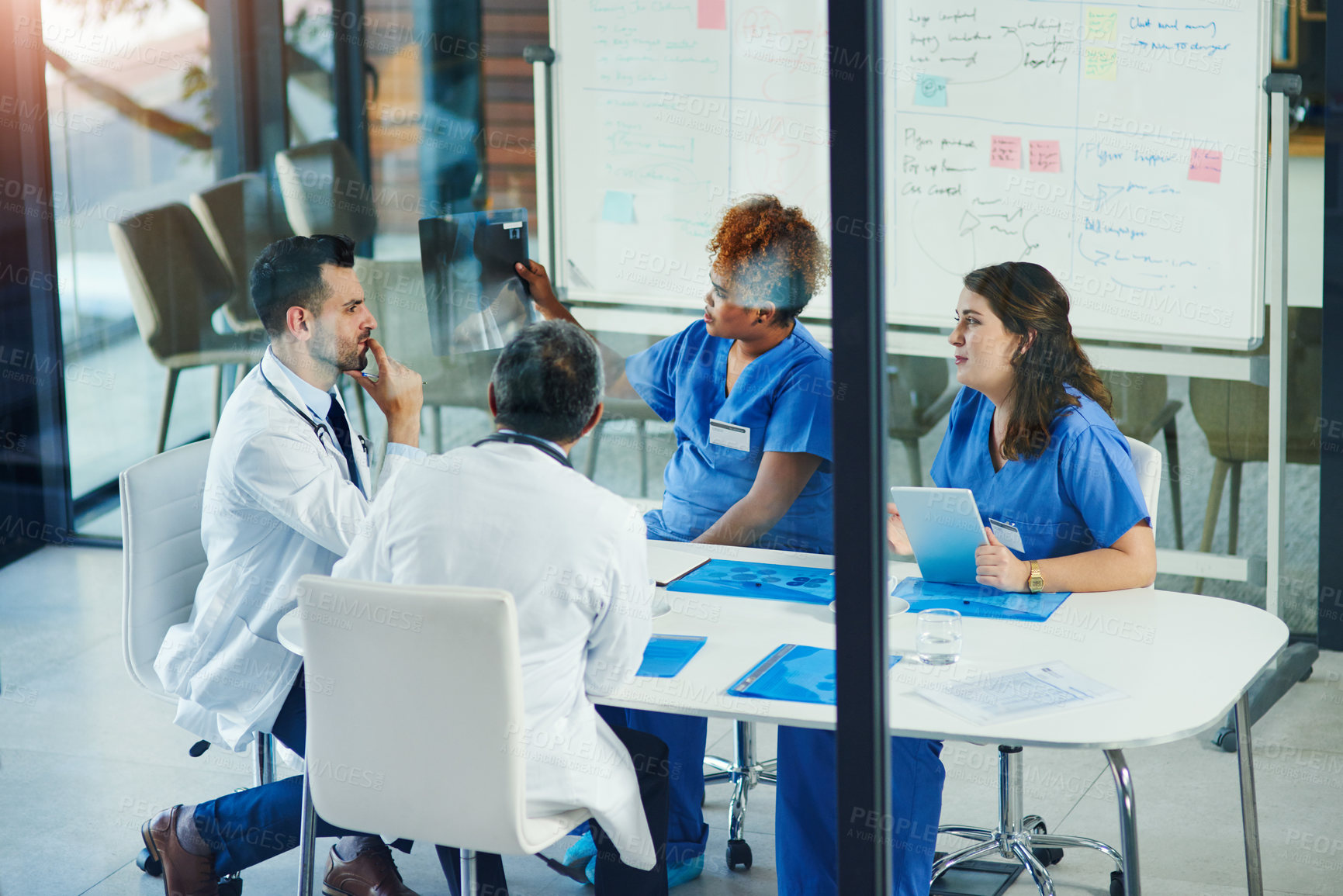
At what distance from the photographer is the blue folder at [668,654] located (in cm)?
208

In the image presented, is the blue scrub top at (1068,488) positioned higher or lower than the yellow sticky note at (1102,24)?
lower

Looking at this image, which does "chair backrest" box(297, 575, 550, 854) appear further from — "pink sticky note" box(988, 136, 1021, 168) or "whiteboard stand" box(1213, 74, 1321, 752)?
"pink sticky note" box(988, 136, 1021, 168)

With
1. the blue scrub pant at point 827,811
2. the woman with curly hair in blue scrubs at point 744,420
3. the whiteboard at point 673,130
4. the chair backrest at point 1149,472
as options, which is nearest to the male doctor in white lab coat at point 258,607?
the woman with curly hair in blue scrubs at point 744,420

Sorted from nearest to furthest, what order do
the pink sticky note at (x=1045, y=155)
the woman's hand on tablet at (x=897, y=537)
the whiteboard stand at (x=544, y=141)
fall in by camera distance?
the woman's hand on tablet at (x=897, y=537) → the pink sticky note at (x=1045, y=155) → the whiteboard stand at (x=544, y=141)

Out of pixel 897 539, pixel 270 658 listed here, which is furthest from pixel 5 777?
pixel 897 539

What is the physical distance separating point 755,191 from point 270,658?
2.00m

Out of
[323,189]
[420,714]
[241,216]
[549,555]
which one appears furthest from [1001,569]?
[241,216]

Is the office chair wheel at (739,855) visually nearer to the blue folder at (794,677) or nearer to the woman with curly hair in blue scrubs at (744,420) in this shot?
the woman with curly hair in blue scrubs at (744,420)

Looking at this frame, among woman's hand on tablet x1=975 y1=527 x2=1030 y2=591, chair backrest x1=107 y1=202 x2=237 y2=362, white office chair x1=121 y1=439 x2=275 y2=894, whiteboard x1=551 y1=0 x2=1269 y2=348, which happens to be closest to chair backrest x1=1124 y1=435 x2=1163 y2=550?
woman's hand on tablet x1=975 y1=527 x2=1030 y2=591

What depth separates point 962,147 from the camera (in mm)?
3604

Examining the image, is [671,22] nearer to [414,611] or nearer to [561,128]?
[561,128]

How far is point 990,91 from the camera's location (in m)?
3.55

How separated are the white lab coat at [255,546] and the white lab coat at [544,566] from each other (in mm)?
455

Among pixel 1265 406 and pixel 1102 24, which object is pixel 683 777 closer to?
pixel 1265 406
